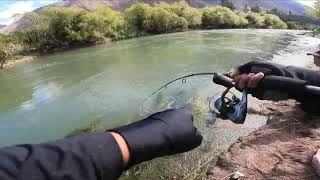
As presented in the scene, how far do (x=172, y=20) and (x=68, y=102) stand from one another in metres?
36.7

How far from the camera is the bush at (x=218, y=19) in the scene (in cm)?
5590

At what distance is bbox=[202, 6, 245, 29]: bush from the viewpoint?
183 feet

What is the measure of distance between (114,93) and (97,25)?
91.7 feet

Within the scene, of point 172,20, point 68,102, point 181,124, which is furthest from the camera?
point 172,20

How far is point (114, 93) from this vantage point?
14.8 m

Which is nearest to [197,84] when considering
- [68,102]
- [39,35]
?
[68,102]

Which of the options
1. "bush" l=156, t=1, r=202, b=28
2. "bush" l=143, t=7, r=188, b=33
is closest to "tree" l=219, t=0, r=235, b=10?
"bush" l=156, t=1, r=202, b=28

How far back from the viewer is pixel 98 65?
899 inches

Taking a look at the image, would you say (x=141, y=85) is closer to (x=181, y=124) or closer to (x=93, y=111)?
(x=93, y=111)

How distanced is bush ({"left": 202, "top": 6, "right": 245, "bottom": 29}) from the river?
30.1 meters

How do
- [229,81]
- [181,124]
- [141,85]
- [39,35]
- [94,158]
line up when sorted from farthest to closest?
[39,35]
[141,85]
[229,81]
[181,124]
[94,158]

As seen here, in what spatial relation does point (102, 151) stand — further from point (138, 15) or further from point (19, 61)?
point (138, 15)

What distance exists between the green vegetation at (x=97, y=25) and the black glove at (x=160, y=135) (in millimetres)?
30393

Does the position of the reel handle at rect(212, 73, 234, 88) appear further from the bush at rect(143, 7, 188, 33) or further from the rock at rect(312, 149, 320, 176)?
the bush at rect(143, 7, 188, 33)
